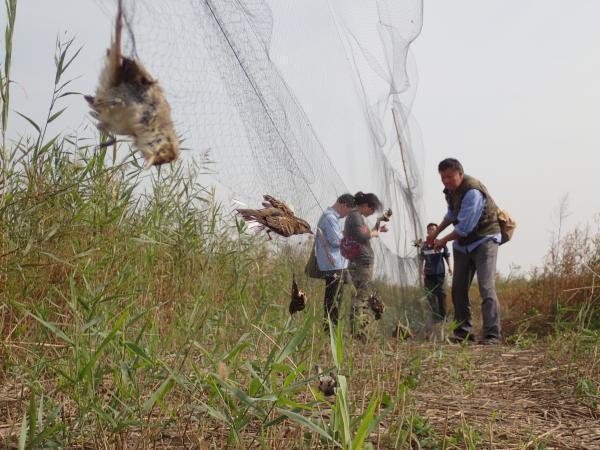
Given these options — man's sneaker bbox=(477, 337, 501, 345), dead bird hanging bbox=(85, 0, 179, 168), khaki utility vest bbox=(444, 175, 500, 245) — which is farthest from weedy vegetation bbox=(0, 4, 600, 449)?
khaki utility vest bbox=(444, 175, 500, 245)

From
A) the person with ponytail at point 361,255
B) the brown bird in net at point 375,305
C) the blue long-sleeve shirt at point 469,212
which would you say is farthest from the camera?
the blue long-sleeve shirt at point 469,212

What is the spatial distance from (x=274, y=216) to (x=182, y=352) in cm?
92

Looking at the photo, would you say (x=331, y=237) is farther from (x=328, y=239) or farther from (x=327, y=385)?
(x=327, y=385)

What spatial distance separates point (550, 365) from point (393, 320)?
0.97 meters

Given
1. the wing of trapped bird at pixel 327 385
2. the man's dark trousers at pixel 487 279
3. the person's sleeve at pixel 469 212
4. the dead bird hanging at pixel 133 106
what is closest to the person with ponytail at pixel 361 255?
the wing of trapped bird at pixel 327 385

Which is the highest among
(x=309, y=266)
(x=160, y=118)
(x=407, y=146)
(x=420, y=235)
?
(x=407, y=146)

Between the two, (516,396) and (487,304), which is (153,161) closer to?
(516,396)

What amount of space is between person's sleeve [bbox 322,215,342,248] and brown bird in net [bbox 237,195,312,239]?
0.44 meters

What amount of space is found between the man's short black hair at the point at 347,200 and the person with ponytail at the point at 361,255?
3cm

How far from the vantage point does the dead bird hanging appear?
1004 millimetres

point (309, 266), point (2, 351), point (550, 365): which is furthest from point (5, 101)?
point (550, 365)

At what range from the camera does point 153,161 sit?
1079 millimetres

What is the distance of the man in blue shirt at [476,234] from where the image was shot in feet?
17.6

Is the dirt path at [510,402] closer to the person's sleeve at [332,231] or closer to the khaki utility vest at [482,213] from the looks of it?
the person's sleeve at [332,231]
